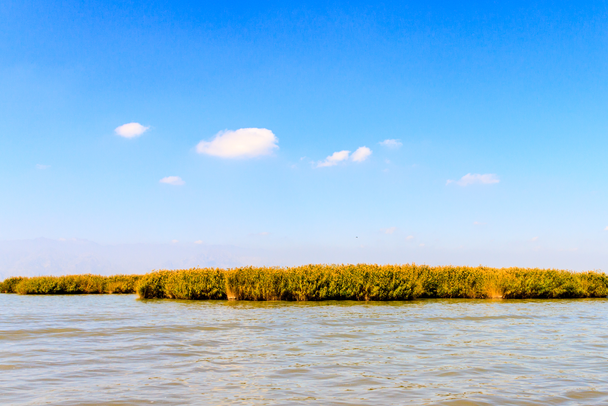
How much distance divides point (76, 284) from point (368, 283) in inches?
926

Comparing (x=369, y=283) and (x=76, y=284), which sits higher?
(x=369, y=283)

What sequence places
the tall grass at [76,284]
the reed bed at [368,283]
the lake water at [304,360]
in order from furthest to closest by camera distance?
the tall grass at [76,284]
the reed bed at [368,283]
the lake water at [304,360]

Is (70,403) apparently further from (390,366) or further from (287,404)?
(390,366)

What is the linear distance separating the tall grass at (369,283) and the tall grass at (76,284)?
31.8 ft

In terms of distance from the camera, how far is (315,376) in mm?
7039

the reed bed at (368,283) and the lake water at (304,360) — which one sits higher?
the reed bed at (368,283)

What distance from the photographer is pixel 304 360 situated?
827 cm

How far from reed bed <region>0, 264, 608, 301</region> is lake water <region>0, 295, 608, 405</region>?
7.17m

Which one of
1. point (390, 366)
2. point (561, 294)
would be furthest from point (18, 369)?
point (561, 294)

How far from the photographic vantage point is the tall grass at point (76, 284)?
3203 cm

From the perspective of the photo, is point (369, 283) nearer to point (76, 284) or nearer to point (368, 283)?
point (368, 283)

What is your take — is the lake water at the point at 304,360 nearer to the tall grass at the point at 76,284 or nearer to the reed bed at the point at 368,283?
the reed bed at the point at 368,283

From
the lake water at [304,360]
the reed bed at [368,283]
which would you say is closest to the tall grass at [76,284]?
the reed bed at [368,283]

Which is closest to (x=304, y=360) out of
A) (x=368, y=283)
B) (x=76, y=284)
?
(x=368, y=283)
